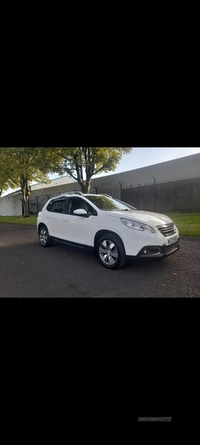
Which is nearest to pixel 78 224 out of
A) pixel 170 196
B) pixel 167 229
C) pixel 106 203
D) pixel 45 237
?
pixel 106 203

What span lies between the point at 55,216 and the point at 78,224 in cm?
110

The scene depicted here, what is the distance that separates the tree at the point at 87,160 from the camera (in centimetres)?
1255

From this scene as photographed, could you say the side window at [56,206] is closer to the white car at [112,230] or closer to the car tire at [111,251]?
the white car at [112,230]

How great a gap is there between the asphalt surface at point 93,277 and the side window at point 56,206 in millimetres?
1310

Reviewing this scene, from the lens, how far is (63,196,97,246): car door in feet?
14.1

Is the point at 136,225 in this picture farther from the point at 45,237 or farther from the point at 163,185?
the point at 163,185

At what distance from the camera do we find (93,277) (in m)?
3.56

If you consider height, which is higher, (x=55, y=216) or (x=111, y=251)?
(x=55, y=216)

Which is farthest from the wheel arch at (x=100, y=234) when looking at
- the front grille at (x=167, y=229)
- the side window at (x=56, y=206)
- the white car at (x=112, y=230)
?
the side window at (x=56, y=206)
